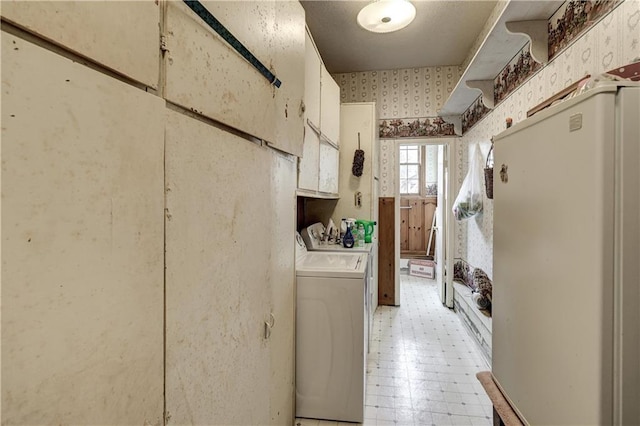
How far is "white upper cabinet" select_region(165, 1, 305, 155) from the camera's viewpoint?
693 mm

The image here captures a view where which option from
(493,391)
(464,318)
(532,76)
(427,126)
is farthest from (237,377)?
(427,126)

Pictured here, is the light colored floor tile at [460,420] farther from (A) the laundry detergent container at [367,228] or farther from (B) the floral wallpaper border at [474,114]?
(B) the floral wallpaper border at [474,114]

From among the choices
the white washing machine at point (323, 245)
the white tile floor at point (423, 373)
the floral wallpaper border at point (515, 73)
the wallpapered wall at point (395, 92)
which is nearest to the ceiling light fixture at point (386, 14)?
the floral wallpaper border at point (515, 73)

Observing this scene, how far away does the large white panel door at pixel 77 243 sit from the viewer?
0.39 m

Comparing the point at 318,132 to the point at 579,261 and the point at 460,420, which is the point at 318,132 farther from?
the point at 460,420

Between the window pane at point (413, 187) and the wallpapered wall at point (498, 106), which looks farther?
the window pane at point (413, 187)

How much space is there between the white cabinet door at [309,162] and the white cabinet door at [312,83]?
0.10m

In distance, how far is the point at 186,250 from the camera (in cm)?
73

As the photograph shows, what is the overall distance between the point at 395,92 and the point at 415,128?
0.53 metres

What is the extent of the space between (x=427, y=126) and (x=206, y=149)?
348 centimetres

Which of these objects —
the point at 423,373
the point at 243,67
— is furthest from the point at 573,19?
the point at 423,373

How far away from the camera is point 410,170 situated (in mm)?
6508

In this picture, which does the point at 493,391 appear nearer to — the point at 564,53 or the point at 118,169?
the point at 118,169

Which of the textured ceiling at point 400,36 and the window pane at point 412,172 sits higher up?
the textured ceiling at point 400,36
